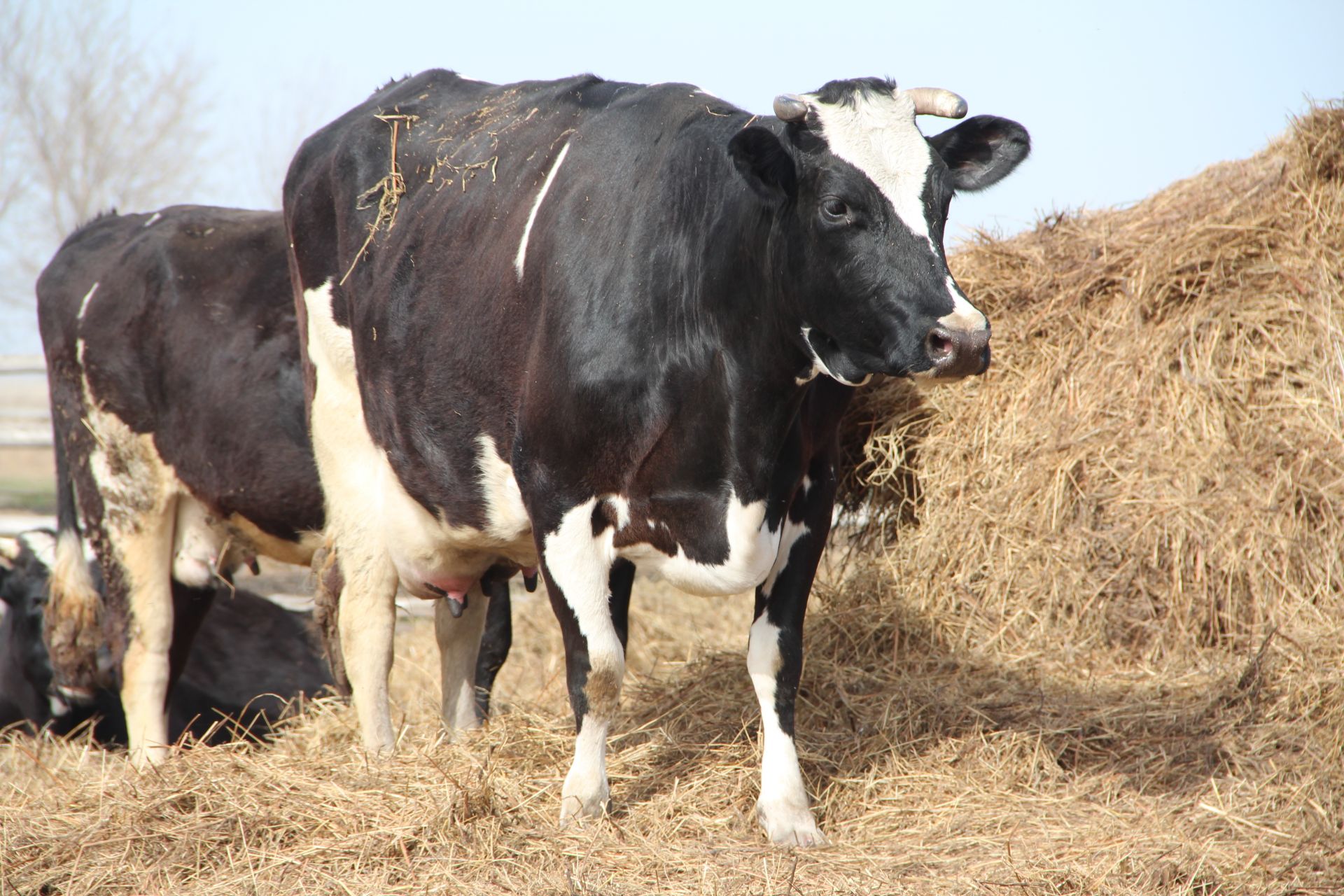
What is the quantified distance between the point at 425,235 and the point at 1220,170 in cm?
369

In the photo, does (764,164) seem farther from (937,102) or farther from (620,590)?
(620,590)

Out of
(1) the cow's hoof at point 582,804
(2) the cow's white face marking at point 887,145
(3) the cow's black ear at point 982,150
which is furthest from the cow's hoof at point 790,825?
(3) the cow's black ear at point 982,150

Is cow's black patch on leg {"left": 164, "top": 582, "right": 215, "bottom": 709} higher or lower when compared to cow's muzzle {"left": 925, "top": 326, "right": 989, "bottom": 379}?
lower

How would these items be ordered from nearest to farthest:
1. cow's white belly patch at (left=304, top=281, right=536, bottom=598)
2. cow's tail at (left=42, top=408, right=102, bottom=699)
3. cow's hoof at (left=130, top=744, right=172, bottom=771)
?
1. cow's white belly patch at (left=304, top=281, right=536, bottom=598)
2. cow's hoof at (left=130, top=744, right=172, bottom=771)
3. cow's tail at (left=42, top=408, right=102, bottom=699)

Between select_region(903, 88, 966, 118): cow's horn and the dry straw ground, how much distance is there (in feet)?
6.52

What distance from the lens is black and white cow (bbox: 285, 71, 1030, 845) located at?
333cm

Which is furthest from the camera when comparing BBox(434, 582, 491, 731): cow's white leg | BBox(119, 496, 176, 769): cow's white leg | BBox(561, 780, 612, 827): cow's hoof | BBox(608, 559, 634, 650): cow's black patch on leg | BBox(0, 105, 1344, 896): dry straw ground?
BBox(119, 496, 176, 769): cow's white leg

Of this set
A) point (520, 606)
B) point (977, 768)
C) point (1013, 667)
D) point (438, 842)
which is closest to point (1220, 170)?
point (1013, 667)

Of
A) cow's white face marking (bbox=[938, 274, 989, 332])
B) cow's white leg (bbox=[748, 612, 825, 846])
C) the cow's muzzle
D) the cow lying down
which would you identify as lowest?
the cow lying down

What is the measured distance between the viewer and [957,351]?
10.1 ft

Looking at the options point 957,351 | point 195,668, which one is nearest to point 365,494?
point 195,668

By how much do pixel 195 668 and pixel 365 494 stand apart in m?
1.99

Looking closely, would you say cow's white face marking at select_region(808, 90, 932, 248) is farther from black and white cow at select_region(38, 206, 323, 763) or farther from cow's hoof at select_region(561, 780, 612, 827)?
black and white cow at select_region(38, 206, 323, 763)

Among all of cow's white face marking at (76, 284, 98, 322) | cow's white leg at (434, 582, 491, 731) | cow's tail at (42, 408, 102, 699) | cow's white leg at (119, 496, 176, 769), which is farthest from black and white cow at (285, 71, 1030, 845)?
cow's white face marking at (76, 284, 98, 322)
